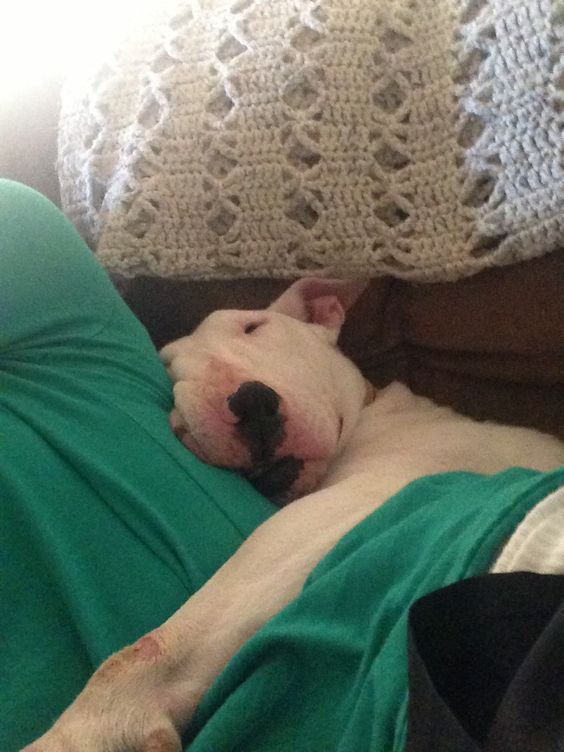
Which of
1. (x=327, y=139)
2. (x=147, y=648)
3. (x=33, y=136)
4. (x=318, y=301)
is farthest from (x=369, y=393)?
(x=33, y=136)

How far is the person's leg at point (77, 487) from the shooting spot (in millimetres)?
848

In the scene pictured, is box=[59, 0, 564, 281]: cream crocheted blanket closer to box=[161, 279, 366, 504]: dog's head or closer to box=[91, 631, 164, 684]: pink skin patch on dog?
box=[161, 279, 366, 504]: dog's head

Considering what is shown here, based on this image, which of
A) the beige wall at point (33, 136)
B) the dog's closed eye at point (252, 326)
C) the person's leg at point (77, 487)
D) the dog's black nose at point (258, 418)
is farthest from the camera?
the beige wall at point (33, 136)

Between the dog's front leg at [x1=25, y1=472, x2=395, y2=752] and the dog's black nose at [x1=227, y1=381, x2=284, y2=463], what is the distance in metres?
0.10

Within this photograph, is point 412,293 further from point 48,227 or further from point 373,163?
point 48,227

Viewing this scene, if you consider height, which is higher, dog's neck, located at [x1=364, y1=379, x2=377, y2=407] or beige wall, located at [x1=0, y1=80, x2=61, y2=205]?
beige wall, located at [x1=0, y1=80, x2=61, y2=205]

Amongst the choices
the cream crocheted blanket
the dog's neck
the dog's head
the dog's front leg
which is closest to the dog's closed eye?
the dog's head

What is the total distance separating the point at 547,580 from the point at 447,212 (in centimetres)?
69

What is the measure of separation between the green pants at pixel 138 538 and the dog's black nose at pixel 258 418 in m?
0.06

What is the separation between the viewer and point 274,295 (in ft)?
4.37

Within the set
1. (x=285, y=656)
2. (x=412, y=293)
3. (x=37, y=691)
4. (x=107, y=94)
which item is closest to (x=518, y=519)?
(x=285, y=656)

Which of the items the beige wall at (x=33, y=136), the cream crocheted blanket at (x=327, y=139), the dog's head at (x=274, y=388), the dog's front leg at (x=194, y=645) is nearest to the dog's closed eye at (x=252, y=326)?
the dog's head at (x=274, y=388)

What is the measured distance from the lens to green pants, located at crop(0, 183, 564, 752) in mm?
A: 714

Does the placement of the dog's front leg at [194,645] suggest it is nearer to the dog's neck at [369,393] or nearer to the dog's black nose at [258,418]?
the dog's black nose at [258,418]
